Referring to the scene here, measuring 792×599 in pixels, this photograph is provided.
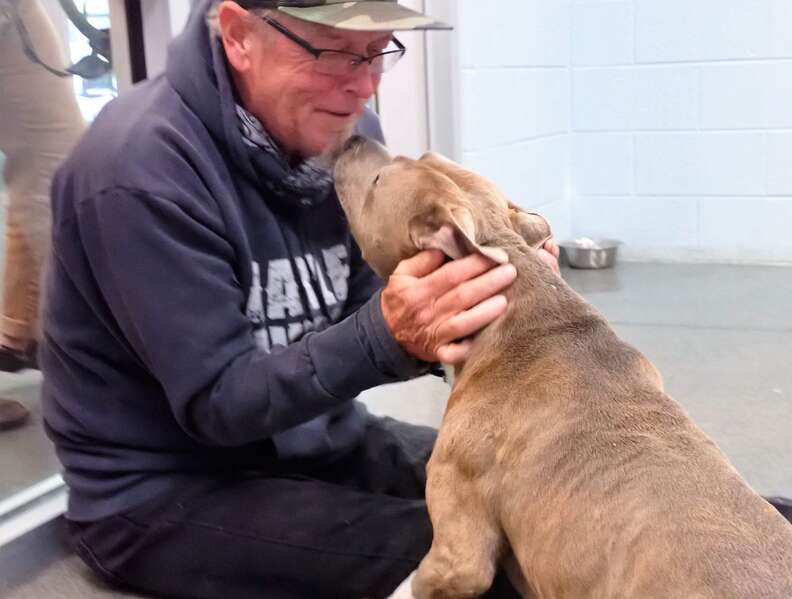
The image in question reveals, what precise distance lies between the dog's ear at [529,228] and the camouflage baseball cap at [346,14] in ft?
1.25

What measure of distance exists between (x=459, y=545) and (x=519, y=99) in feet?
10.2

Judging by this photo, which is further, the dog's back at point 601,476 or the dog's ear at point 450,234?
the dog's ear at point 450,234

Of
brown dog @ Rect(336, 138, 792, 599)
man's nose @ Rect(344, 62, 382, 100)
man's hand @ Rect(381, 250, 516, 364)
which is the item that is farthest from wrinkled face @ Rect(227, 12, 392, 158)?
man's hand @ Rect(381, 250, 516, 364)

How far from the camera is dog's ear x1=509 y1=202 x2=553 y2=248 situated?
176 cm

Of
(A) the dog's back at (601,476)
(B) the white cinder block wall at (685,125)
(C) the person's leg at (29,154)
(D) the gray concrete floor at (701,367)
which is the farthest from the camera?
(B) the white cinder block wall at (685,125)

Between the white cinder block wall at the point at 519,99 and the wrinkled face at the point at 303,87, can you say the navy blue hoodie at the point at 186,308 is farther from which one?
the white cinder block wall at the point at 519,99

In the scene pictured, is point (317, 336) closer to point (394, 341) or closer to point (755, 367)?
point (394, 341)

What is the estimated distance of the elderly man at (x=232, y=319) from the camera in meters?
1.66

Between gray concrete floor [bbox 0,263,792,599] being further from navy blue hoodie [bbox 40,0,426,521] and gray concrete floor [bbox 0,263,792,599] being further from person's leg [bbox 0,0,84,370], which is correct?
Result: person's leg [bbox 0,0,84,370]

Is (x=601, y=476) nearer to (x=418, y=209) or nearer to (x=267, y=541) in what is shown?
(x=418, y=209)

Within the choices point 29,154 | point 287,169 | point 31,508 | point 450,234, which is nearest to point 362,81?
point 287,169

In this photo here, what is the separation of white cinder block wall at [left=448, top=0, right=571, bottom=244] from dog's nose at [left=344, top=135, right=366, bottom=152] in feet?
6.59

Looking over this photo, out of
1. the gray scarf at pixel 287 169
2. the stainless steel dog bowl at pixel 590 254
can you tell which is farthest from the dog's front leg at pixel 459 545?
the stainless steel dog bowl at pixel 590 254

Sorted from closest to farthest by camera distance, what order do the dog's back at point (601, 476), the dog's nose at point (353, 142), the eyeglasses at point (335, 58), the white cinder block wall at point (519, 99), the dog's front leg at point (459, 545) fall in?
the dog's back at point (601, 476)
the dog's front leg at point (459, 545)
the eyeglasses at point (335, 58)
the dog's nose at point (353, 142)
the white cinder block wall at point (519, 99)
